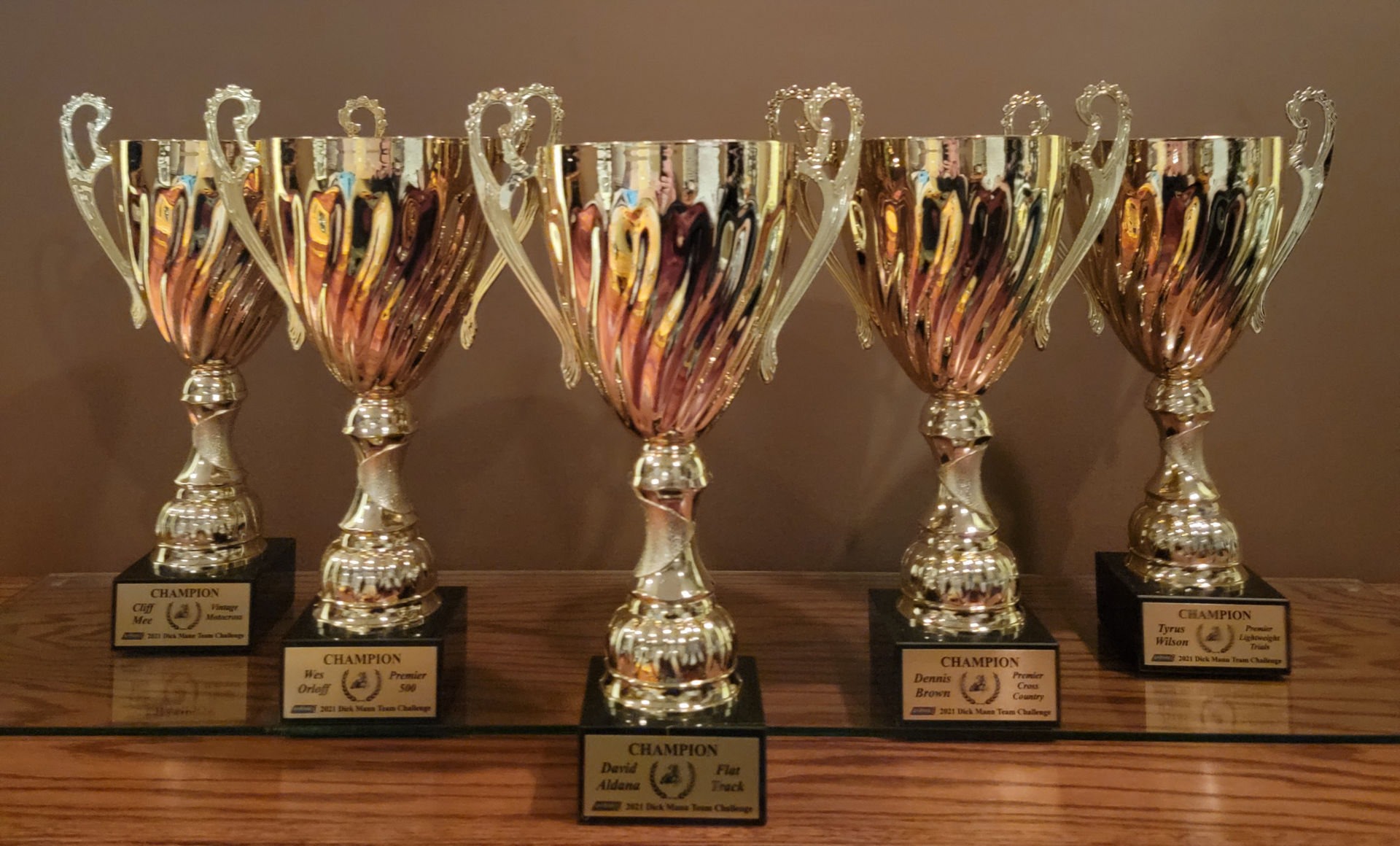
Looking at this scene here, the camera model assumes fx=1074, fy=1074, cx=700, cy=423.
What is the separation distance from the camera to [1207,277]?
2.78ft

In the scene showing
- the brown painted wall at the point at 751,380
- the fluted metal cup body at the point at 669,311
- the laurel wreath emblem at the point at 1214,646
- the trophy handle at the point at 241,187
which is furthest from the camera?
the brown painted wall at the point at 751,380

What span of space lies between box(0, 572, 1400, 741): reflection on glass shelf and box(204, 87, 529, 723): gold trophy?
1.9 inches

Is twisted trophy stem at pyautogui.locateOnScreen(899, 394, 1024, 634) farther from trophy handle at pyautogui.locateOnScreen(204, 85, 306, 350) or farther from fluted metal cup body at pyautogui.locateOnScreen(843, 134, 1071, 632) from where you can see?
trophy handle at pyautogui.locateOnScreen(204, 85, 306, 350)

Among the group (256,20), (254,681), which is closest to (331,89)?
(256,20)

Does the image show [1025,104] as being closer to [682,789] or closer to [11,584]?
[682,789]

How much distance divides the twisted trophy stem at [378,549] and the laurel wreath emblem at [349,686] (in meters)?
0.04

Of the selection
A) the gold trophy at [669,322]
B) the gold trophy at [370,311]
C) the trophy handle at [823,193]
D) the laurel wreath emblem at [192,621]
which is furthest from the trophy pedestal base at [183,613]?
the trophy handle at [823,193]

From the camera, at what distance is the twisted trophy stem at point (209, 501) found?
3.07 feet

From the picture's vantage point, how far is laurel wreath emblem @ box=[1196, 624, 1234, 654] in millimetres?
853

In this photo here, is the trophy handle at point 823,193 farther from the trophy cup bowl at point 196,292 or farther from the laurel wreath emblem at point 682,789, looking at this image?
the trophy cup bowl at point 196,292

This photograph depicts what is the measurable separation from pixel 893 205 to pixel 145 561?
2.33 feet

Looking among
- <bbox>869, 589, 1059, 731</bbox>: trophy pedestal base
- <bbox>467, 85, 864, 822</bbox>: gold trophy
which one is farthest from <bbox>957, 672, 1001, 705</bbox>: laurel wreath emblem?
<bbox>467, 85, 864, 822</bbox>: gold trophy

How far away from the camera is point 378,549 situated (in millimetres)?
826

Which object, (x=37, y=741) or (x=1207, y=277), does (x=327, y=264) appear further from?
(x=1207, y=277)
